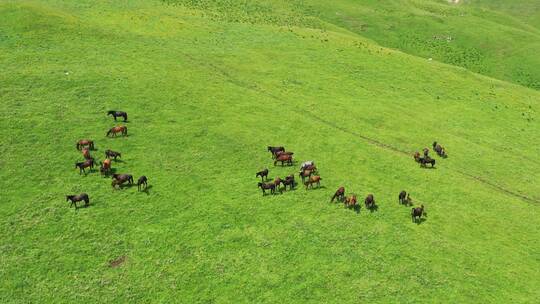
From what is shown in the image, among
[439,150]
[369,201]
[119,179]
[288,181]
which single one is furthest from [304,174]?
[439,150]

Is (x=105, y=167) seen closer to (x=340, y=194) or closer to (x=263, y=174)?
(x=263, y=174)

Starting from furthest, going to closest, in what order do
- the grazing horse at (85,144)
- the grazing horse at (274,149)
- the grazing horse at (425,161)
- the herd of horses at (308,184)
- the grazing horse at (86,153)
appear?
the grazing horse at (425,161), the grazing horse at (274,149), the grazing horse at (85,144), the grazing horse at (86,153), the herd of horses at (308,184)

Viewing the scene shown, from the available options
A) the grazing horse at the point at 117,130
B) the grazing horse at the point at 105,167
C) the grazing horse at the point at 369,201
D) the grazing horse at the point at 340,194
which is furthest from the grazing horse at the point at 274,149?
the grazing horse at the point at 105,167

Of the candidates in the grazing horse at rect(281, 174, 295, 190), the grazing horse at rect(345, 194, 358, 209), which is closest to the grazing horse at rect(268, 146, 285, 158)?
the grazing horse at rect(281, 174, 295, 190)

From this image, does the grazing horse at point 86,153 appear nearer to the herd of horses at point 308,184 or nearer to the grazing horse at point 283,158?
the herd of horses at point 308,184

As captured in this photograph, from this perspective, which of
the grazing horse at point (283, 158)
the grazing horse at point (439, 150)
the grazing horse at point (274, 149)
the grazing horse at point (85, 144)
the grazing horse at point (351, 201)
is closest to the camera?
the grazing horse at point (351, 201)

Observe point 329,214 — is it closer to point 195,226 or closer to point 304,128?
point 195,226

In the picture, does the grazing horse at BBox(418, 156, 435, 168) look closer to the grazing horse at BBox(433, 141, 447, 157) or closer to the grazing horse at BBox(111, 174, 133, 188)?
the grazing horse at BBox(433, 141, 447, 157)

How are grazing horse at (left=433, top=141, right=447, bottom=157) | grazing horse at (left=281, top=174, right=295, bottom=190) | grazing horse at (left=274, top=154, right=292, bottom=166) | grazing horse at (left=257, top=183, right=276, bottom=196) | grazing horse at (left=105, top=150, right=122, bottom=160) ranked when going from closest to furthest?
1. grazing horse at (left=257, top=183, right=276, bottom=196)
2. grazing horse at (left=281, top=174, right=295, bottom=190)
3. grazing horse at (left=105, top=150, right=122, bottom=160)
4. grazing horse at (left=274, top=154, right=292, bottom=166)
5. grazing horse at (left=433, top=141, right=447, bottom=157)

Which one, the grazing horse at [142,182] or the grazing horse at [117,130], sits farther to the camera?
the grazing horse at [117,130]
